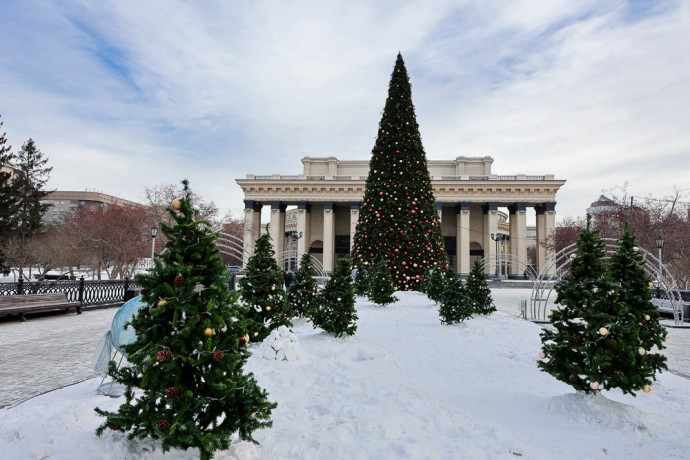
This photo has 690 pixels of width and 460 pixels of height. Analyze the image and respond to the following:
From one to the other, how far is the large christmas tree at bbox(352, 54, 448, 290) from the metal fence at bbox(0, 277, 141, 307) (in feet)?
34.7

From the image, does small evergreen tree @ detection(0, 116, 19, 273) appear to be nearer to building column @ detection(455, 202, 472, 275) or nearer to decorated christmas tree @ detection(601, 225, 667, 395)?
decorated christmas tree @ detection(601, 225, 667, 395)

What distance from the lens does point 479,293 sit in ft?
41.1

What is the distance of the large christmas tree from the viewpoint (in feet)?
62.0

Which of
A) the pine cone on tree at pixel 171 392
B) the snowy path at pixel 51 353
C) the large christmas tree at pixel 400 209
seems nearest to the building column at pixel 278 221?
the large christmas tree at pixel 400 209

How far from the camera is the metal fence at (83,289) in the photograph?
41.3 ft

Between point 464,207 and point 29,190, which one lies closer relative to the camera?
point 29,190

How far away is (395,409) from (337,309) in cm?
419

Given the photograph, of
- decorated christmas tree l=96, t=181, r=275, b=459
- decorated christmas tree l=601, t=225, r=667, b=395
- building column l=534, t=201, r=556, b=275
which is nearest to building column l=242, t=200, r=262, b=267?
building column l=534, t=201, r=556, b=275

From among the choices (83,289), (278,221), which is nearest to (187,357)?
(83,289)

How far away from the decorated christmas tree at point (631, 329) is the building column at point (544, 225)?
4149 cm

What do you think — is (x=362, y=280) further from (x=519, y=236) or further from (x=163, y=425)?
(x=519, y=236)

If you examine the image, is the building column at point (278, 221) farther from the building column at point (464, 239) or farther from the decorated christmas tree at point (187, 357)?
the decorated christmas tree at point (187, 357)

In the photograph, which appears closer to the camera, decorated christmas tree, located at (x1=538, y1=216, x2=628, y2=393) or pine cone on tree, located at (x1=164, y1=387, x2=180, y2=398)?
pine cone on tree, located at (x1=164, y1=387, x2=180, y2=398)

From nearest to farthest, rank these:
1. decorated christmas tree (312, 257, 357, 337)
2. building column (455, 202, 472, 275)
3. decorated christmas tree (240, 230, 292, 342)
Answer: decorated christmas tree (240, 230, 292, 342) < decorated christmas tree (312, 257, 357, 337) < building column (455, 202, 472, 275)
